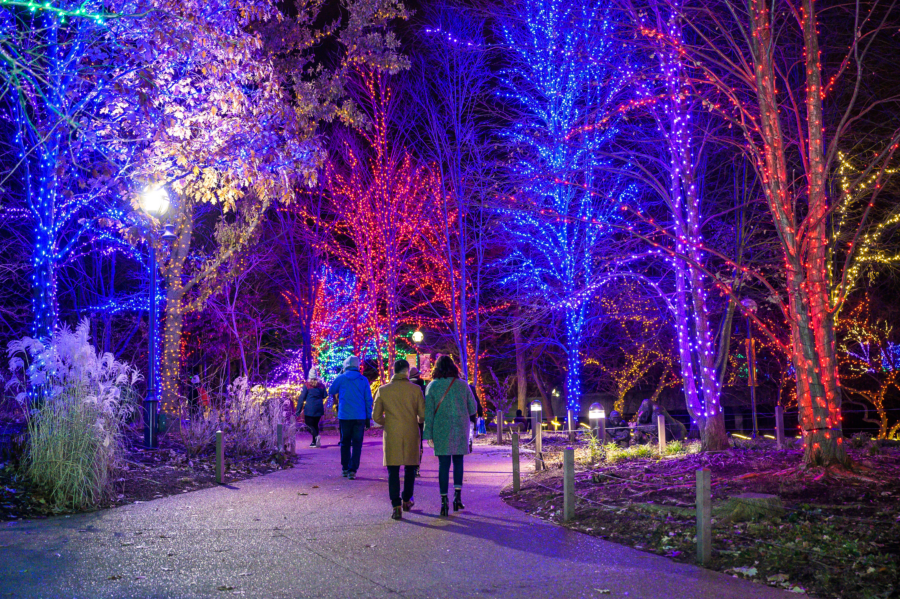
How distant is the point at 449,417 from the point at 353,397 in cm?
377

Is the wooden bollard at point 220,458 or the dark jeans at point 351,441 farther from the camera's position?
the dark jeans at point 351,441

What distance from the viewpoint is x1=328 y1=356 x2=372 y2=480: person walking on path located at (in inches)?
477

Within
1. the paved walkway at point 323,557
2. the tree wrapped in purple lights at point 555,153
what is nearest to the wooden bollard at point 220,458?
the paved walkway at point 323,557

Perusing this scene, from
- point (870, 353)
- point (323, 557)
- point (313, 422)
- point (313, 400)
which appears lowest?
point (323, 557)

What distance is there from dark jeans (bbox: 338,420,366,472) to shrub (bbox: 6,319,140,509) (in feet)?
11.4

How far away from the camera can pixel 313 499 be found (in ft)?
32.2

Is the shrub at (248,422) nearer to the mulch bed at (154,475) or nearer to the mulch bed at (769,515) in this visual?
the mulch bed at (154,475)

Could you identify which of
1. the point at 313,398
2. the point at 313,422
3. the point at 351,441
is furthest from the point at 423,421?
the point at 313,422

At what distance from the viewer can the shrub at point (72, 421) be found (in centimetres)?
884

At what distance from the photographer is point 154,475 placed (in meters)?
11.2

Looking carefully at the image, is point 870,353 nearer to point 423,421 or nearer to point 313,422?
point 313,422

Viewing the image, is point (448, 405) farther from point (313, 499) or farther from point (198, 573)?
point (198, 573)

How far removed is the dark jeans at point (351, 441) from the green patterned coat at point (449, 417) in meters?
3.50

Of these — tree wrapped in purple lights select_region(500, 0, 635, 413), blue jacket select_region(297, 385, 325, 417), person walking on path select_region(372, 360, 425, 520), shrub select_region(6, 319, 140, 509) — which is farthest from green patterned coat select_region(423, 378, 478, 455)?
tree wrapped in purple lights select_region(500, 0, 635, 413)
